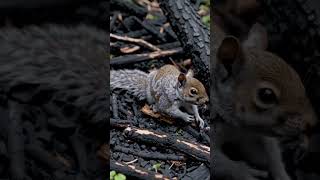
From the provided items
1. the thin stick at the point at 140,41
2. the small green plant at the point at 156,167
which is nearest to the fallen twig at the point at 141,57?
the thin stick at the point at 140,41

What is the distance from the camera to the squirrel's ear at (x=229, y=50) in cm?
99

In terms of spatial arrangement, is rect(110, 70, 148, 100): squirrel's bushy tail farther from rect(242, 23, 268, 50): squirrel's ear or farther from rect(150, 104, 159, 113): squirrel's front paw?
rect(242, 23, 268, 50): squirrel's ear

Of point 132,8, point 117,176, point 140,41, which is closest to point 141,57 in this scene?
point 140,41

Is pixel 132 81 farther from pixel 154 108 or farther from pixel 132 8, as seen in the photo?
pixel 132 8

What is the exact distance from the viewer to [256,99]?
1021 mm

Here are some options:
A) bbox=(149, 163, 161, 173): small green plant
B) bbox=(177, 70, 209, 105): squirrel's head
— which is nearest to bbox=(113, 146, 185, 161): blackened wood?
bbox=(149, 163, 161, 173): small green plant

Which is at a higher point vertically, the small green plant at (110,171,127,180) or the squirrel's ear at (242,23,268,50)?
the squirrel's ear at (242,23,268,50)

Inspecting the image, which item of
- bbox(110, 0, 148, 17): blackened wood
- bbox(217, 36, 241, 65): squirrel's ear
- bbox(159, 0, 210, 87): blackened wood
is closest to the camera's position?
bbox(217, 36, 241, 65): squirrel's ear

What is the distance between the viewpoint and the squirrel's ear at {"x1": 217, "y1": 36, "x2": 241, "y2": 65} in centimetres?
99

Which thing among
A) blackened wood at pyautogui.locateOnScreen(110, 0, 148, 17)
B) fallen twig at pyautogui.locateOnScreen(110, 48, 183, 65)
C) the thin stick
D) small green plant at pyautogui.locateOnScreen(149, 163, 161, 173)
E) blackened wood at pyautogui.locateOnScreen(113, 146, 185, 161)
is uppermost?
blackened wood at pyautogui.locateOnScreen(110, 0, 148, 17)

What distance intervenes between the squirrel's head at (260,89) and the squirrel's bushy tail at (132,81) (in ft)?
0.56

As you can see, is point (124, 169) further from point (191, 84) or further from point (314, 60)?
point (314, 60)

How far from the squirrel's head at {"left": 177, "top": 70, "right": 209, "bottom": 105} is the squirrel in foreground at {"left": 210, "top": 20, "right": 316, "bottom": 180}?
0.02 metres

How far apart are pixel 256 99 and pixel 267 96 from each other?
0.07 feet
